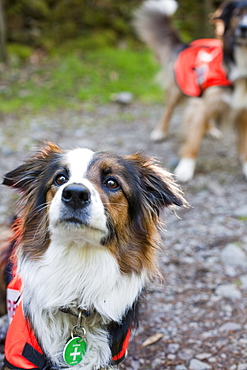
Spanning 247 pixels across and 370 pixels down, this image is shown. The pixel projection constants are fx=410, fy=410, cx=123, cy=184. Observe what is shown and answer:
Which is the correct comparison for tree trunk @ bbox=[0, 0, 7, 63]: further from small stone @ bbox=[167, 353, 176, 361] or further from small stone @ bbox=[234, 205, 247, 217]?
small stone @ bbox=[167, 353, 176, 361]

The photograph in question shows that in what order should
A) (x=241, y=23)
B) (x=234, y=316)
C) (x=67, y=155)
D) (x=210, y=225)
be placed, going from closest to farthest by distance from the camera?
1. (x=67, y=155)
2. (x=234, y=316)
3. (x=210, y=225)
4. (x=241, y=23)

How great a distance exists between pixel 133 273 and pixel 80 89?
254 inches

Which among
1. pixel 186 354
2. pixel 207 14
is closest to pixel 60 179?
pixel 186 354

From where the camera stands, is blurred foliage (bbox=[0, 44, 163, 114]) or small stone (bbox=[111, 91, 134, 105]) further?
small stone (bbox=[111, 91, 134, 105])

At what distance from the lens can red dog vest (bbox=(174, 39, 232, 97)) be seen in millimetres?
4750

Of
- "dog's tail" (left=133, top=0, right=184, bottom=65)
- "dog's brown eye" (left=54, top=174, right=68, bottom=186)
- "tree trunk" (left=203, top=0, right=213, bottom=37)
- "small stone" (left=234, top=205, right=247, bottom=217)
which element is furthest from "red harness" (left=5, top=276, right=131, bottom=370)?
"tree trunk" (left=203, top=0, right=213, bottom=37)

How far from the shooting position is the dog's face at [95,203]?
6.63 ft

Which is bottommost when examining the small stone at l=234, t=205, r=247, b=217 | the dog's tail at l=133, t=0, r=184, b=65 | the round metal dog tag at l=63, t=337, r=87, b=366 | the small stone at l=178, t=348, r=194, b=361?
the small stone at l=234, t=205, r=247, b=217

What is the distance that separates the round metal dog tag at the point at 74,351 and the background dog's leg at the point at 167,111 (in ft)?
14.3

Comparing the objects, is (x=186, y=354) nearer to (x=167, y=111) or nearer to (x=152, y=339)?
(x=152, y=339)

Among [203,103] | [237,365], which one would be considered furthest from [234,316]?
[203,103]

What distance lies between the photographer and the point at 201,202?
178 inches

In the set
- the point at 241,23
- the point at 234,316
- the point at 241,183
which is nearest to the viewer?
the point at 234,316

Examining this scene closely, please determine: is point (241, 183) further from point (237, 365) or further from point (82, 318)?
point (82, 318)
